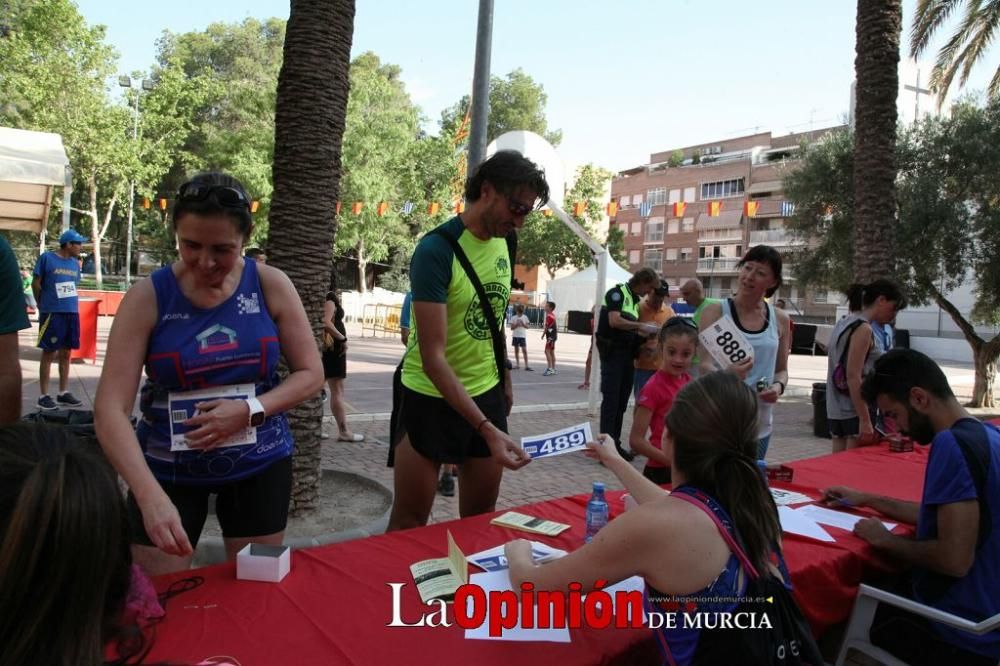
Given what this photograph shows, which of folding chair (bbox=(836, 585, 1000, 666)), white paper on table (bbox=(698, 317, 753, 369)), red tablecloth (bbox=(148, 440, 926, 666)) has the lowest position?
folding chair (bbox=(836, 585, 1000, 666))

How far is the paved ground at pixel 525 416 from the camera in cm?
627

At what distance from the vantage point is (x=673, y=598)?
1715mm

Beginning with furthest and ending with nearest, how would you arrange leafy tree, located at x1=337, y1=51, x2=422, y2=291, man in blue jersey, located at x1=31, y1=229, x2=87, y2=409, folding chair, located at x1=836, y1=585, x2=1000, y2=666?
leafy tree, located at x1=337, y1=51, x2=422, y2=291
man in blue jersey, located at x1=31, y1=229, x2=87, y2=409
folding chair, located at x1=836, y1=585, x2=1000, y2=666

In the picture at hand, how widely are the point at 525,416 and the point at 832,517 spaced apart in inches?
277

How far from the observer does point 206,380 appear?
204 centimetres

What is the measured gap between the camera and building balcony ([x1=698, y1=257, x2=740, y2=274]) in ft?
184

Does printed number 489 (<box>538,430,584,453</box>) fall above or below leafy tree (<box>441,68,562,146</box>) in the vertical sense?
below

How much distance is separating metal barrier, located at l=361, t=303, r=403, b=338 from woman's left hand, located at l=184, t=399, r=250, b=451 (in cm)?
2179

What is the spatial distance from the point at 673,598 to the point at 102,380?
5.49ft

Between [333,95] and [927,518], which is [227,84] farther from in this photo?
[927,518]

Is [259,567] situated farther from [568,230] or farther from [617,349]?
[568,230]

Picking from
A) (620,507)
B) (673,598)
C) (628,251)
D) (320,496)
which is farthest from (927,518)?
(628,251)

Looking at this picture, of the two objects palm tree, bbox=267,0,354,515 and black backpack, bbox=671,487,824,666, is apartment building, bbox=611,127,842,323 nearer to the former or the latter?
palm tree, bbox=267,0,354,515

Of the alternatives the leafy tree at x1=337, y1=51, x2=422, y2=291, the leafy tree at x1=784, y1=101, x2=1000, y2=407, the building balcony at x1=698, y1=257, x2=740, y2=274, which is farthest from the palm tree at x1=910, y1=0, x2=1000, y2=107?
the building balcony at x1=698, y1=257, x2=740, y2=274
